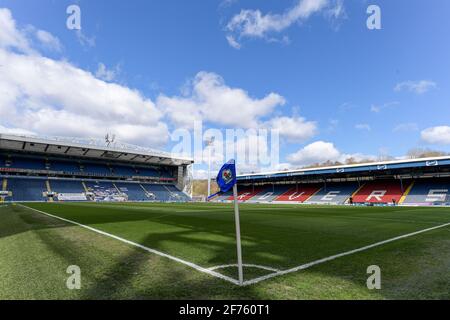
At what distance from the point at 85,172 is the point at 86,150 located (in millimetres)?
7474

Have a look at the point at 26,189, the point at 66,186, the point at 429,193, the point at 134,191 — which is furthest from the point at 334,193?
the point at 26,189

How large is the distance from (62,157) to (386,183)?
241ft

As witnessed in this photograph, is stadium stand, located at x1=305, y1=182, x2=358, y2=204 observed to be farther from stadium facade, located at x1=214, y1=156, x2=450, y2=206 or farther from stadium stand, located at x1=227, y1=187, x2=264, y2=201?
stadium stand, located at x1=227, y1=187, x2=264, y2=201

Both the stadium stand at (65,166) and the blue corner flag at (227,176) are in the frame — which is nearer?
the blue corner flag at (227,176)

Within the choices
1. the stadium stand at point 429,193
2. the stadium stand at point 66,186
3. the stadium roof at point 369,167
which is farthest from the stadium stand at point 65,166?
the stadium stand at point 429,193

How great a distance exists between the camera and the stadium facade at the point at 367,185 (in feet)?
137

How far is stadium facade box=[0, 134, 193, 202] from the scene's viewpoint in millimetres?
54875

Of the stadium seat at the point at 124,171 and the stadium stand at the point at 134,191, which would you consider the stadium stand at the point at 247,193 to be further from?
the stadium seat at the point at 124,171

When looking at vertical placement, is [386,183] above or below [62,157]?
below
